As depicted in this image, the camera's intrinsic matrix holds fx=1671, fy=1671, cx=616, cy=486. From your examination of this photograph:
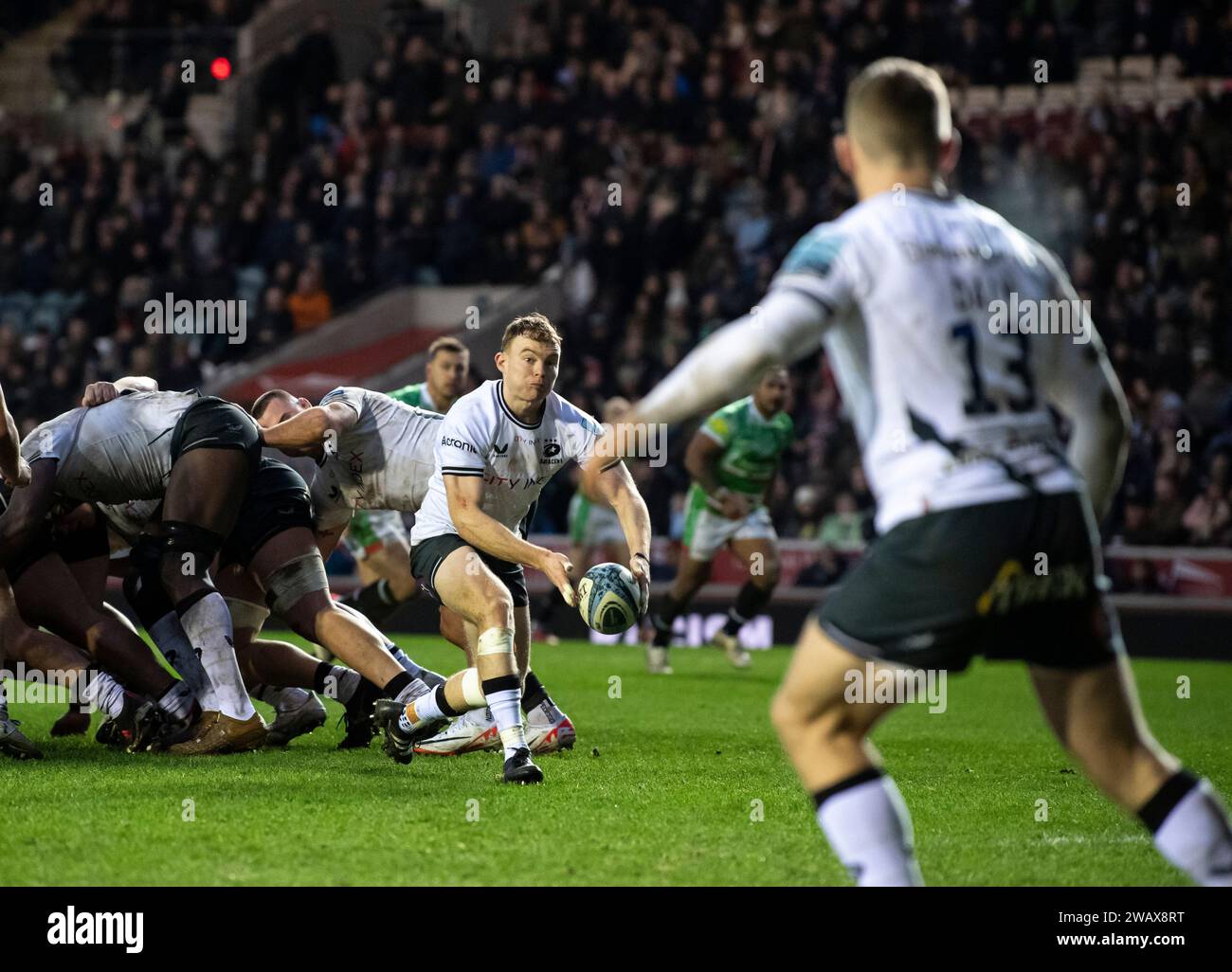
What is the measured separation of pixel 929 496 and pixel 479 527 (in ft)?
11.3

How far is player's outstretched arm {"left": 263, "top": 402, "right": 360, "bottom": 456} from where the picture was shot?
838cm

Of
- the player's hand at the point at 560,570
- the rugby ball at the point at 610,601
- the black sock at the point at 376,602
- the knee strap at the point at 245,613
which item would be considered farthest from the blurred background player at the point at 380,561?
the player's hand at the point at 560,570

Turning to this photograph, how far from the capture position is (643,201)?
21.1 metres

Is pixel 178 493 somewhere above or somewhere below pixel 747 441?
above

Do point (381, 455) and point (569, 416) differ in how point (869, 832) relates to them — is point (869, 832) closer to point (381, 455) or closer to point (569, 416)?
point (569, 416)

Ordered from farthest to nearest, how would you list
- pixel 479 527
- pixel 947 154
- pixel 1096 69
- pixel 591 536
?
pixel 1096 69 < pixel 591 536 < pixel 479 527 < pixel 947 154

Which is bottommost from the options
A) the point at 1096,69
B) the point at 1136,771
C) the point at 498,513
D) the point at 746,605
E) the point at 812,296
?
the point at 746,605

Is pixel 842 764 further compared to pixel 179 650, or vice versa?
pixel 179 650

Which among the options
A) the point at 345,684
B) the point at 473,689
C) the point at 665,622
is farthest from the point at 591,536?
the point at 473,689

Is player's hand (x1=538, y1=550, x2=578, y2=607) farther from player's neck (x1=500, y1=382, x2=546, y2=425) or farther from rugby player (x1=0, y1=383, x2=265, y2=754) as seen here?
rugby player (x1=0, y1=383, x2=265, y2=754)

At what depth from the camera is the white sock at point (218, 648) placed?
25.8 feet

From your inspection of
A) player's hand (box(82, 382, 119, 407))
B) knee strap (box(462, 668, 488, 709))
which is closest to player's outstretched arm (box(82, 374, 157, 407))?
player's hand (box(82, 382, 119, 407))

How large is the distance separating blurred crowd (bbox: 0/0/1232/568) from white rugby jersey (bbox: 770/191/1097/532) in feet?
43.6

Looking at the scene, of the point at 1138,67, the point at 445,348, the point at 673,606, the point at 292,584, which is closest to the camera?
the point at 292,584
